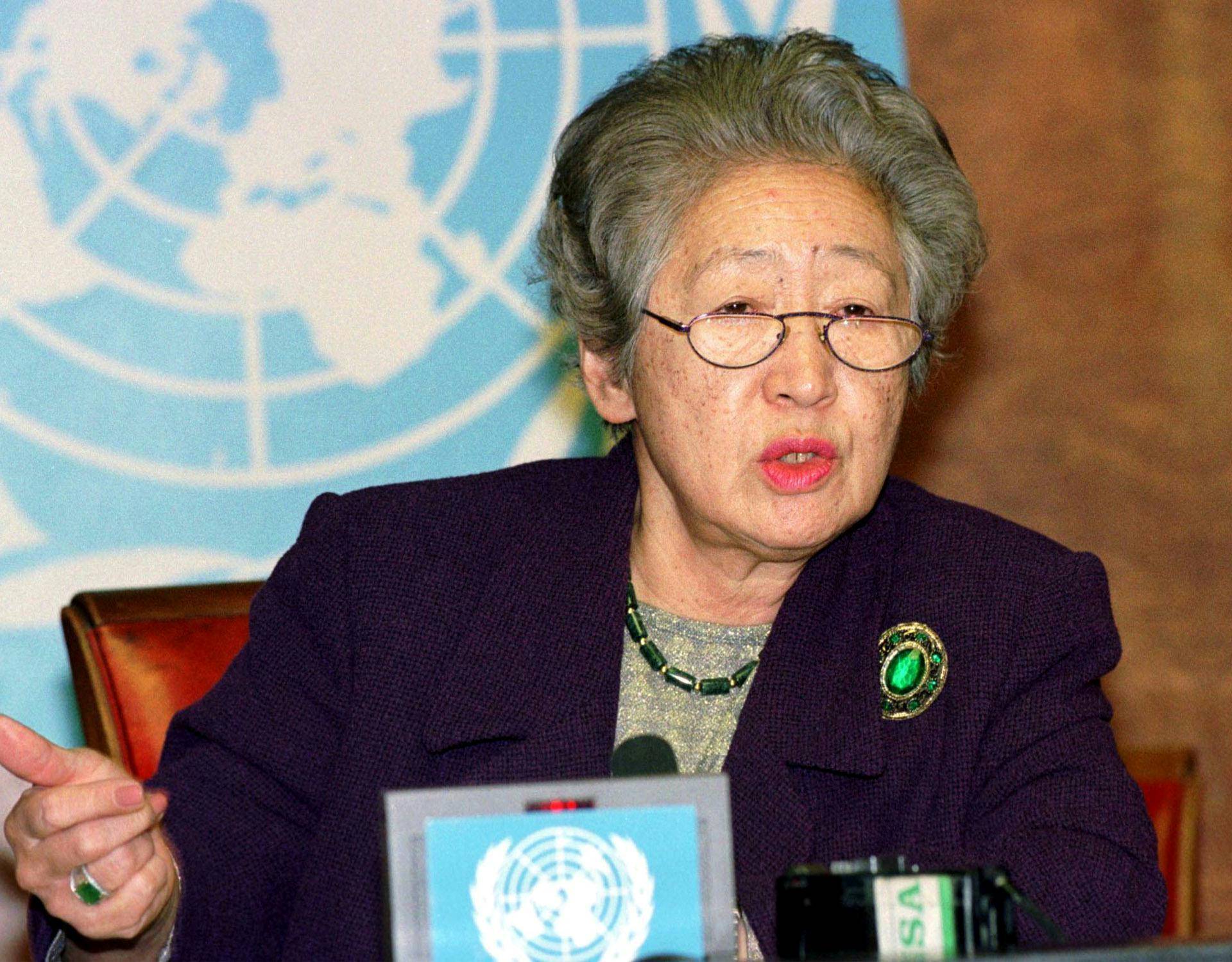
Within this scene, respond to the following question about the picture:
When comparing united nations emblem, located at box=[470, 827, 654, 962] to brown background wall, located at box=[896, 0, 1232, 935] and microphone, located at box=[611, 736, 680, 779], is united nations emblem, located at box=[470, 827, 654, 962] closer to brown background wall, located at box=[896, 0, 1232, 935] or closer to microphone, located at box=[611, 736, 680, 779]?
microphone, located at box=[611, 736, 680, 779]

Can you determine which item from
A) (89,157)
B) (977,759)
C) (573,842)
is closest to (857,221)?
(977,759)

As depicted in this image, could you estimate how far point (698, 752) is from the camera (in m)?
1.86

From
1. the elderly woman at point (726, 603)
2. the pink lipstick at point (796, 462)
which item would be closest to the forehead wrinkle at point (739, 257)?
the elderly woman at point (726, 603)

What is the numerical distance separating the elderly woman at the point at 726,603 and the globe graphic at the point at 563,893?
2.03 ft

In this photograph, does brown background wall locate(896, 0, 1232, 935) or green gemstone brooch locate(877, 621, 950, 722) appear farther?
brown background wall locate(896, 0, 1232, 935)

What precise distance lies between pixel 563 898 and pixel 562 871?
17 mm

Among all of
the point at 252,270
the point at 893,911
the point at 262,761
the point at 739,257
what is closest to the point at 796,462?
the point at 739,257

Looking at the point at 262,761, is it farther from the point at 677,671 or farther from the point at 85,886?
the point at 677,671

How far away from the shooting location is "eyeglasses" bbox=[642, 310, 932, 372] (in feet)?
6.04

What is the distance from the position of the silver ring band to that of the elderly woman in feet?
0.31

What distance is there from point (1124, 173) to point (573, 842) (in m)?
2.46

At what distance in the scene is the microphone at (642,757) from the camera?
45.6 inches

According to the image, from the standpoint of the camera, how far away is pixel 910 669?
6.08 ft

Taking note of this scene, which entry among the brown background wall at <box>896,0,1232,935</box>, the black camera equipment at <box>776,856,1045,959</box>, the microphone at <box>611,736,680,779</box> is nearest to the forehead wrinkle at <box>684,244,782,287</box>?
the microphone at <box>611,736,680,779</box>
